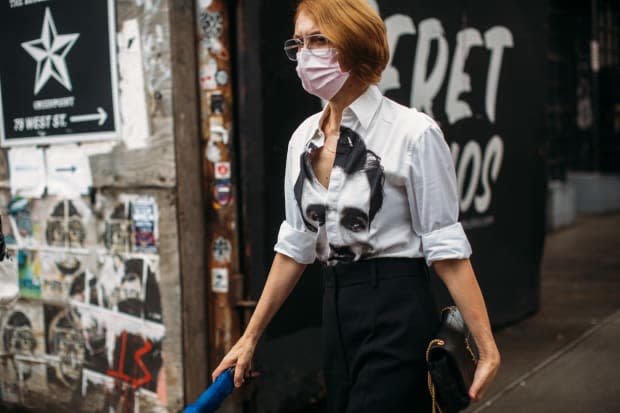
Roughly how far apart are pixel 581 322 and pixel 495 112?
6.23 feet

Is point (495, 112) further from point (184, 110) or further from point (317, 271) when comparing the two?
point (184, 110)

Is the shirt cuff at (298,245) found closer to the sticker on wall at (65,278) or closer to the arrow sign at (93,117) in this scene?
the arrow sign at (93,117)

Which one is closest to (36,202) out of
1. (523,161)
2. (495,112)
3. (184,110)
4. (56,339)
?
(56,339)

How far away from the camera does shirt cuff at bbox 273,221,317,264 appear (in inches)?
88.7

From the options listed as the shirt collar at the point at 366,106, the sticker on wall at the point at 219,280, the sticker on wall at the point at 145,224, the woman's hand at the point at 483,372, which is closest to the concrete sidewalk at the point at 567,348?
the sticker on wall at the point at 219,280

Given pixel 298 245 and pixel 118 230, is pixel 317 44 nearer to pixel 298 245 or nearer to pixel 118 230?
pixel 298 245

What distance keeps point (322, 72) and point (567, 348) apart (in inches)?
157

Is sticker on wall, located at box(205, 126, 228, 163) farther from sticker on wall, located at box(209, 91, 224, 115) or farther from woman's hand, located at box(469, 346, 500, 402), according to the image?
woman's hand, located at box(469, 346, 500, 402)

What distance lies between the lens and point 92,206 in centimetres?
395

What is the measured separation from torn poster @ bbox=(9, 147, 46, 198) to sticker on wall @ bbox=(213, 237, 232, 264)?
42.8 inches

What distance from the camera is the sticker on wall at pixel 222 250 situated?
12.4 feet

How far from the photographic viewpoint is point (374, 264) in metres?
2.05

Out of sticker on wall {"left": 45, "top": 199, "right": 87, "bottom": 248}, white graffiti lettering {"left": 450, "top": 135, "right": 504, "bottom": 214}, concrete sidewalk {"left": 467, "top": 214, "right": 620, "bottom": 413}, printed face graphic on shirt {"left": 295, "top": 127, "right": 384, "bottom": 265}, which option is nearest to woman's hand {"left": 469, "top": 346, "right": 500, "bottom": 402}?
printed face graphic on shirt {"left": 295, "top": 127, "right": 384, "bottom": 265}

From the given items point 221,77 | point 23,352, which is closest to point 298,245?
point 221,77
